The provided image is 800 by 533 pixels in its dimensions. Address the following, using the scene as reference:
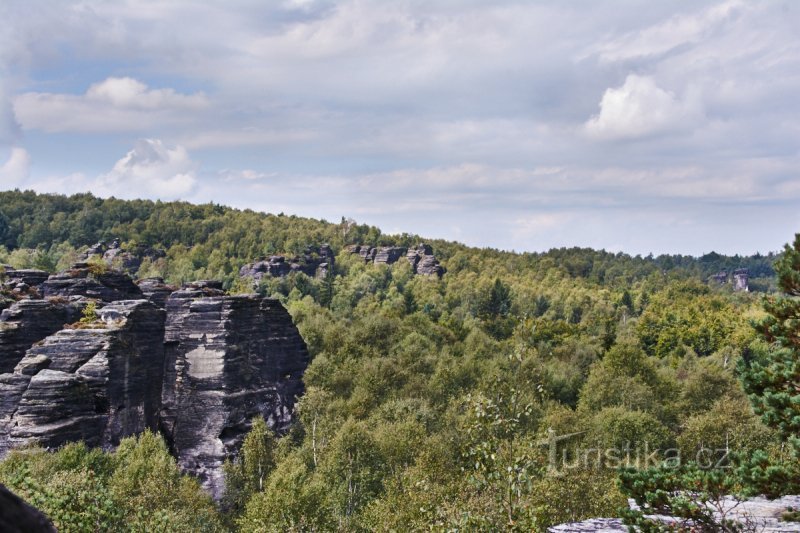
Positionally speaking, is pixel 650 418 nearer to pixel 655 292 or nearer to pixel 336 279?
pixel 336 279

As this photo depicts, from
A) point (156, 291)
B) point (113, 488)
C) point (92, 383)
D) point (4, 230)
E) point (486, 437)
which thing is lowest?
point (113, 488)

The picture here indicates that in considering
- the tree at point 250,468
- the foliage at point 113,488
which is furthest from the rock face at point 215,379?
the foliage at point 113,488

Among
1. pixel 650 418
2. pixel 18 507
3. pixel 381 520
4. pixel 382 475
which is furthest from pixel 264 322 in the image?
pixel 18 507

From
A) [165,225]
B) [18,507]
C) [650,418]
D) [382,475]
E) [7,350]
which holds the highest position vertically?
[165,225]

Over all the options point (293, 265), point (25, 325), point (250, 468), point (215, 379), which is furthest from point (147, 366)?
point (293, 265)

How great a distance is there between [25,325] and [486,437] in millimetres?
46129

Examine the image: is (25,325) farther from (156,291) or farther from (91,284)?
(156,291)

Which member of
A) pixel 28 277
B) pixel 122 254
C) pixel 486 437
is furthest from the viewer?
pixel 122 254

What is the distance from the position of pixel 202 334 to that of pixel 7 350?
15.4 meters

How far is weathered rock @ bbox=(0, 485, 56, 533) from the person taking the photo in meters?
5.28

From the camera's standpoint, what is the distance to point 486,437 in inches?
646

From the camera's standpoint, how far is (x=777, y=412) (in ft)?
53.6

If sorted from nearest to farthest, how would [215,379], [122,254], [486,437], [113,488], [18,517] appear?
[18,517]
[486,437]
[113,488]
[215,379]
[122,254]

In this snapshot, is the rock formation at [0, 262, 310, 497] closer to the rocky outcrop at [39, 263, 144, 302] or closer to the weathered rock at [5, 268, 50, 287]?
Answer: the rocky outcrop at [39, 263, 144, 302]
